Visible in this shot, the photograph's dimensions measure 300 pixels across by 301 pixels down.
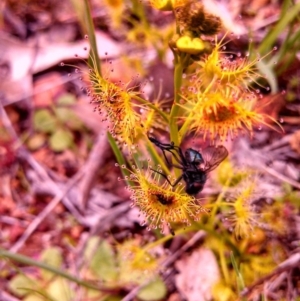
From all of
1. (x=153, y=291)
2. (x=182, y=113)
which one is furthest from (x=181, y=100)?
(x=153, y=291)

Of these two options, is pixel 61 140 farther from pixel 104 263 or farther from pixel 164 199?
pixel 164 199

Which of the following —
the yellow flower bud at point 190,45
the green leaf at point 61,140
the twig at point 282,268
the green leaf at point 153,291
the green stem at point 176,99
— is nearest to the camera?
the yellow flower bud at point 190,45

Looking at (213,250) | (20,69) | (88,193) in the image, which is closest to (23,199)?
(88,193)

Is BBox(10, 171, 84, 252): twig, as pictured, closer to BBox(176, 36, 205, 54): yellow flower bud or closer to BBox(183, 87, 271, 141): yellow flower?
BBox(183, 87, 271, 141): yellow flower

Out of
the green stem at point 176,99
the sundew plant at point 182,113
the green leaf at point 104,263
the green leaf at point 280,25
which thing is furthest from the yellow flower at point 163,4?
the green leaf at point 104,263

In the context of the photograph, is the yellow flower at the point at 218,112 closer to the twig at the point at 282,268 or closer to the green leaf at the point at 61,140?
the twig at the point at 282,268

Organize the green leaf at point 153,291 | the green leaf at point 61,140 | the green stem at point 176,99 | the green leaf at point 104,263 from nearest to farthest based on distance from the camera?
1. the green stem at point 176,99
2. the green leaf at point 153,291
3. the green leaf at point 104,263
4. the green leaf at point 61,140
